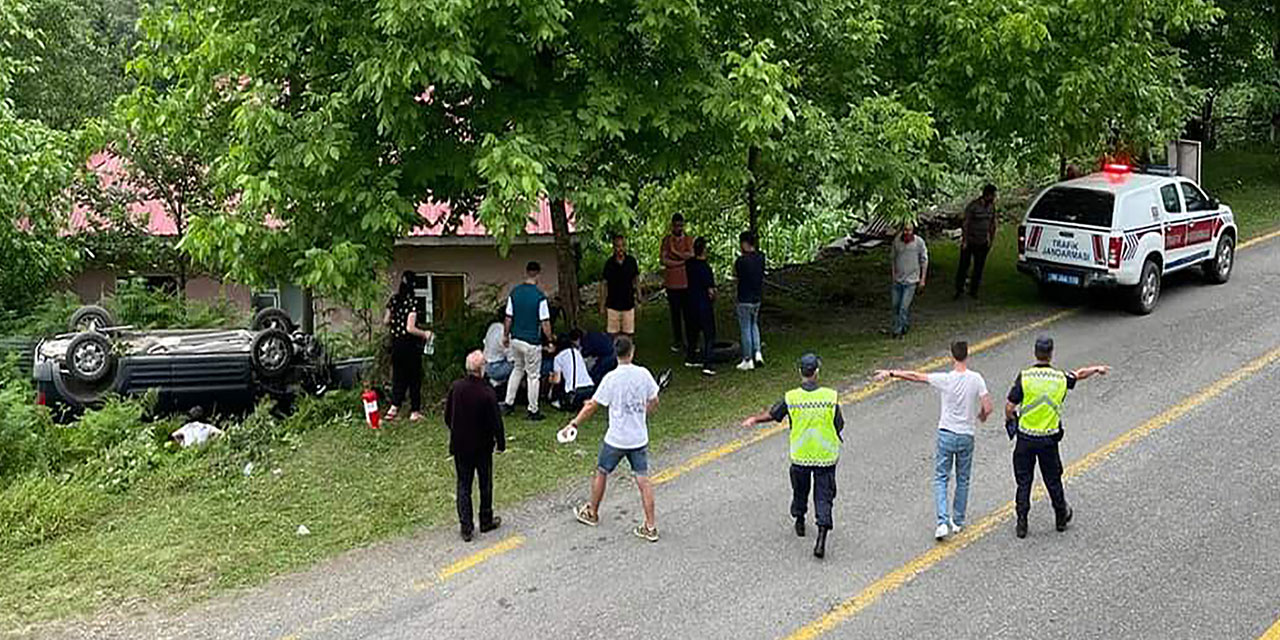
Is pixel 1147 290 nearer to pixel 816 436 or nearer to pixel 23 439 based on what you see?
pixel 816 436

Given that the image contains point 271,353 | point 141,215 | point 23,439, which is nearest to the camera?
point 23,439

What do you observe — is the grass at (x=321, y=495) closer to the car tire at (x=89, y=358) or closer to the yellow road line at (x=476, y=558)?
the yellow road line at (x=476, y=558)

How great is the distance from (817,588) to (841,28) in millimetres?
7120

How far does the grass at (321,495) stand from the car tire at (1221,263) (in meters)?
3.65

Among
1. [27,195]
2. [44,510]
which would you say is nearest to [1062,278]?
[44,510]

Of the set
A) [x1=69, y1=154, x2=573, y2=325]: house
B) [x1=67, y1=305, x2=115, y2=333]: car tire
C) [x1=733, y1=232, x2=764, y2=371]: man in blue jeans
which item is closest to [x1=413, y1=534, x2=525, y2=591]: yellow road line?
[x1=733, y1=232, x2=764, y2=371]: man in blue jeans

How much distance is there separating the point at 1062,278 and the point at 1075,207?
0.91m

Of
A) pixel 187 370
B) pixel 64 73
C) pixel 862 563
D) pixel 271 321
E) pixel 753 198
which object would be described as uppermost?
pixel 64 73

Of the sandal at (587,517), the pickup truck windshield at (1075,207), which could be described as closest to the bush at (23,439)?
the sandal at (587,517)

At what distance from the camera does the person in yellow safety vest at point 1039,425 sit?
858 cm

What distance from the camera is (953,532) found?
8.83 metres

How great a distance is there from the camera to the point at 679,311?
555 inches

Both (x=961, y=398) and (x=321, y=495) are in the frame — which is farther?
(x=321, y=495)

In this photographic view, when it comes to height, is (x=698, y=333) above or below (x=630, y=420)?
above
